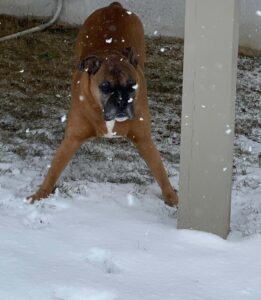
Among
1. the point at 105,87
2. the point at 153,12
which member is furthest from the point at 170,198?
the point at 153,12

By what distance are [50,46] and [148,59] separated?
49.1 inches

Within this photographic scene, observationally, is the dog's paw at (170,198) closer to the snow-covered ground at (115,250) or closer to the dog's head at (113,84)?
the snow-covered ground at (115,250)

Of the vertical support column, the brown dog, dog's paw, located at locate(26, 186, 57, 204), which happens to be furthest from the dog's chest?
the vertical support column

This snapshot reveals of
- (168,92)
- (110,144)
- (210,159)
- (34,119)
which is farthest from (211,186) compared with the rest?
(168,92)

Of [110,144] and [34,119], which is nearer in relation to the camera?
[110,144]

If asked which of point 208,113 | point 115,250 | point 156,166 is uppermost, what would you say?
point 208,113

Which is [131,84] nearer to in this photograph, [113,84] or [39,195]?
[113,84]

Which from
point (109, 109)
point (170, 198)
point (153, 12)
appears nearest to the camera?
point (109, 109)

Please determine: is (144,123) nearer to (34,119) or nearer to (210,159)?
(210,159)

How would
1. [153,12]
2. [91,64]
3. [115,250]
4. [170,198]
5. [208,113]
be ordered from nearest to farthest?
1. [115,250]
2. [208,113]
3. [91,64]
4. [170,198]
5. [153,12]

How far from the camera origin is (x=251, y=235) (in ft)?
12.3

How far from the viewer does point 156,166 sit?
459cm

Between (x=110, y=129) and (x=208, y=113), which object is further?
(x=110, y=129)

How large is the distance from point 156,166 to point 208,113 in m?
1.06
